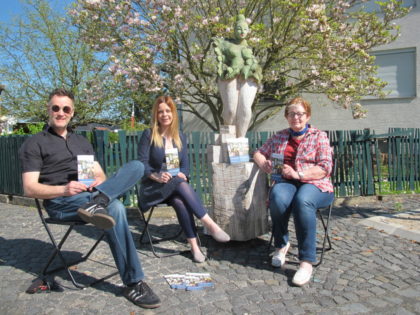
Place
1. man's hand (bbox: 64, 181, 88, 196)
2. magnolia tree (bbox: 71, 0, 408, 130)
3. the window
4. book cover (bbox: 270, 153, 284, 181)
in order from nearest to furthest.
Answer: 1. man's hand (bbox: 64, 181, 88, 196)
2. book cover (bbox: 270, 153, 284, 181)
3. magnolia tree (bbox: 71, 0, 408, 130)
4. the window

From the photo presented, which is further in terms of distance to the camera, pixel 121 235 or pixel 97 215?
pixel 121 235

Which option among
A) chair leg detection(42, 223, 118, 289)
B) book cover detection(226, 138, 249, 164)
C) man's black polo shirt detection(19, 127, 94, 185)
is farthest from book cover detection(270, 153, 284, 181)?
man's black polo shirt detection(19, 127, 94, 185)

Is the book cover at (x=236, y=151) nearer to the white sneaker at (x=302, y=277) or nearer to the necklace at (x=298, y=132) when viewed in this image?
the necklace at (x=298, y=132)

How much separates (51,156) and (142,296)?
1.48 meters

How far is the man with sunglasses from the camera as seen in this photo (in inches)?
110

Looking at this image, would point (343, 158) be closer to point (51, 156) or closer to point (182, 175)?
point (182, 175)

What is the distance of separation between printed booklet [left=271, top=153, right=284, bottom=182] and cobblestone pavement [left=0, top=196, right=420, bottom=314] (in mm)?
895

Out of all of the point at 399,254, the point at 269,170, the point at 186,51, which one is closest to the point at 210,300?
the point at 269,170

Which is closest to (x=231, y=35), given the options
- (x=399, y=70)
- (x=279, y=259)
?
(x=279, y=259)

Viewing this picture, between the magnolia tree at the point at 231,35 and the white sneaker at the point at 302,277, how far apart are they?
545 centimetres

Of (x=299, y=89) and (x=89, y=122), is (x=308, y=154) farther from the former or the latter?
(x=89, y=122)

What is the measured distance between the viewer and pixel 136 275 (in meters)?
2.85

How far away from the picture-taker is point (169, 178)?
3744 mm

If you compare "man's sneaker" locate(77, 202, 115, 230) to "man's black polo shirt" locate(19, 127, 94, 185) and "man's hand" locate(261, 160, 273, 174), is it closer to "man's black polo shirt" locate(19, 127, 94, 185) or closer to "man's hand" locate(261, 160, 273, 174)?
"man's black polo shirt" locate(19, 127, 94, 185)
